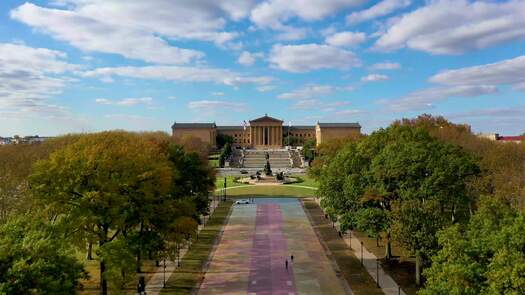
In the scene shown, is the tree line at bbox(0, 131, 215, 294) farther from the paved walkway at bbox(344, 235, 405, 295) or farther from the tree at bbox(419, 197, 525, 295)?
the tree at bbox(419, 197, 525, 295)

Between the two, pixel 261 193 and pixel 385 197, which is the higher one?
pixel 385 197

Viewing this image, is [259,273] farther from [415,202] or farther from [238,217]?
[238,217]

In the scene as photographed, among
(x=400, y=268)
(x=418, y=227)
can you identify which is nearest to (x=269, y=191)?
(x=400, y=268)

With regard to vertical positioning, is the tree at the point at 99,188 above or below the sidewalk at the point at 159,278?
above

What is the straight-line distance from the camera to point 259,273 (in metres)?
36.2

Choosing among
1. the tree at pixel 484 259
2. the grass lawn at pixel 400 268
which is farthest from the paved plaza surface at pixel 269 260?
the tree at pixel 484 259

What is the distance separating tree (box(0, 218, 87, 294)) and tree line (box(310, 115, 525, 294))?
654 inches

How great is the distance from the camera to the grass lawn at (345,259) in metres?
32.9

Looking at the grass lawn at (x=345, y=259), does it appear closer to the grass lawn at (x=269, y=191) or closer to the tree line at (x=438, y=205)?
the tree line at (x=438, y=205)

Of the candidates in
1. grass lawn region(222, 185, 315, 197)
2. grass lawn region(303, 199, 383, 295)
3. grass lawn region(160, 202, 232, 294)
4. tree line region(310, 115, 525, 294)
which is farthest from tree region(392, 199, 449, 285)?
grass lawn region(222, 185, 315, 197)

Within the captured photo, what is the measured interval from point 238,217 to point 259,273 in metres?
26.2

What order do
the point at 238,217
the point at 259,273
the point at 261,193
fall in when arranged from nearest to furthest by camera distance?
the point at 259,273 < the point at 238,217 < the point at 261,193

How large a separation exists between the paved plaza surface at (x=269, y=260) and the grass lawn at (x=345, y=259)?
3.09 ft

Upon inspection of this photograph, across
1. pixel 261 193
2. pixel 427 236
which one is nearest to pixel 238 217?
pixel 261 193
